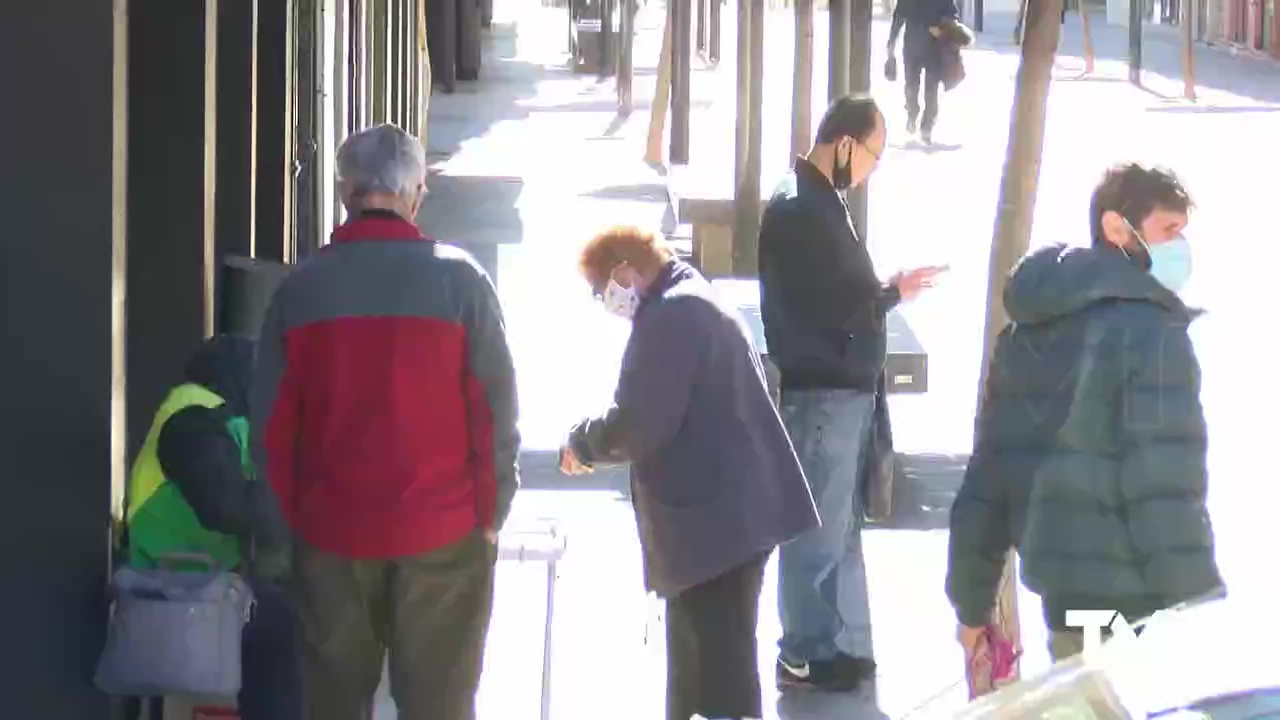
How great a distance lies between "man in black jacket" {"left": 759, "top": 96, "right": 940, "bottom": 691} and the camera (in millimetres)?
Result: 6699

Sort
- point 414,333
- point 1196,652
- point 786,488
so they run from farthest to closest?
point 786,488 → point 414,333 → point 1196,652

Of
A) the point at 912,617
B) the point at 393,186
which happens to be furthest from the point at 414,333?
the point at 912,617

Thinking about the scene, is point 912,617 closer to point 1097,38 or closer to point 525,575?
point 525,575

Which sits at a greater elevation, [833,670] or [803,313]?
[803,313]

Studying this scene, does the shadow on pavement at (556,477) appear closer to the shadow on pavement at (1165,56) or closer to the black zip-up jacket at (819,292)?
the black zip-up jacket at (819,292)

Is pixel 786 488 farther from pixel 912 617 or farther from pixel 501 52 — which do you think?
pixel 501 52

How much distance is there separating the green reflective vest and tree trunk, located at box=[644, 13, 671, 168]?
15.0m

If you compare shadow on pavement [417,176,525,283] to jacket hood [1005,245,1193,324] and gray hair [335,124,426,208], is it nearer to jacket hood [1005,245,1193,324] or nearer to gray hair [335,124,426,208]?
gray hair [335,124,426,208]

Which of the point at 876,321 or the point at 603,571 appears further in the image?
the point at 603,571

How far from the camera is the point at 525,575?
8453 mm

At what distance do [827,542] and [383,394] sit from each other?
7.08 ft

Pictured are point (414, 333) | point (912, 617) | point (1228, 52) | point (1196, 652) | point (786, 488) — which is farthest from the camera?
point (1228, 52)

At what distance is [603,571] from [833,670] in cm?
162

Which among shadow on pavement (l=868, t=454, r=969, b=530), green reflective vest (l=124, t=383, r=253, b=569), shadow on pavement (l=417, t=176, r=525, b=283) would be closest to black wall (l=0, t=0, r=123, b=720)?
green reflective vest (l=124, t=383, r=253, b=569)
